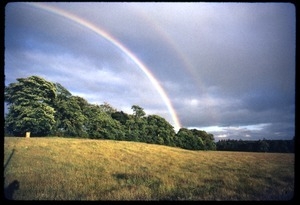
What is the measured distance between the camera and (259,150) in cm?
4175

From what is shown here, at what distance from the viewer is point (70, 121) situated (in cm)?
3809

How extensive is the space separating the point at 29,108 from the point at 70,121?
19.5ft

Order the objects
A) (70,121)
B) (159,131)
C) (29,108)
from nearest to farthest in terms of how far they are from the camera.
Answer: (29,108) → (70,121) → (159,131)

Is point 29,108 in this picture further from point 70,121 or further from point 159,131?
point 159,131

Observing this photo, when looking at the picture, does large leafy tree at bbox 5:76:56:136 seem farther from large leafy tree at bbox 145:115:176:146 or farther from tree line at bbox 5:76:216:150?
large leafy tree at bbox 145:115:176:146

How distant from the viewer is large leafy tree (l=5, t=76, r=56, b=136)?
34.1 meters

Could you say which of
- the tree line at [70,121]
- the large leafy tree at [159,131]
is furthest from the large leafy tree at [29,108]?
the large leafy tree at [159,131]

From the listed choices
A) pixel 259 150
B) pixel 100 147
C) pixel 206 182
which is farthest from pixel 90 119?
pixel 206 182

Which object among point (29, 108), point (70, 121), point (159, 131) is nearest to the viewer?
point (29, 108)

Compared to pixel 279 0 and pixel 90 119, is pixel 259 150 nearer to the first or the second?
pixel 90 119

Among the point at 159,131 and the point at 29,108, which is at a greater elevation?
the point at 29,108

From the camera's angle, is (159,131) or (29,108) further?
(159,131)

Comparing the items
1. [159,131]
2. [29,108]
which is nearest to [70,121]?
[29,108]
